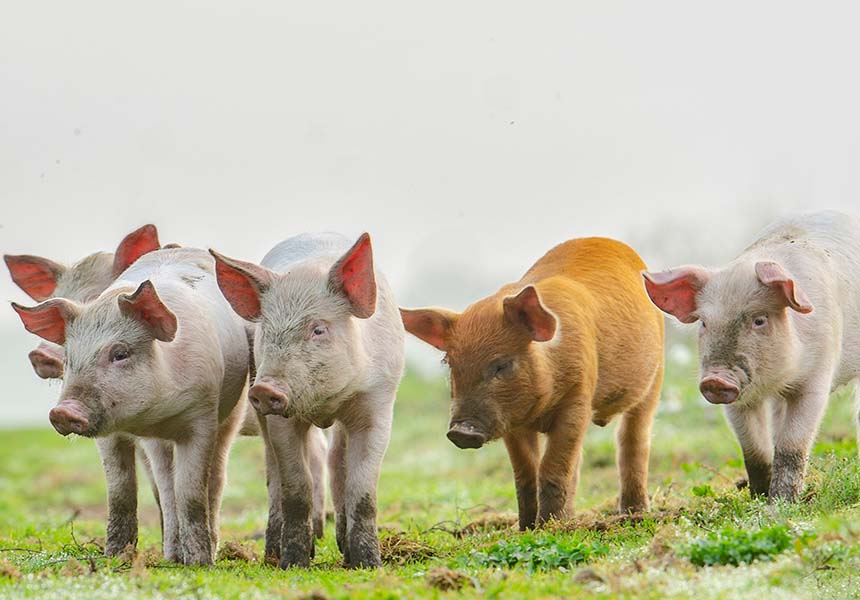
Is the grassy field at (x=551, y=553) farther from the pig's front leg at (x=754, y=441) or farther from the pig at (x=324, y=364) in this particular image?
the pig at (x=324, y=364)

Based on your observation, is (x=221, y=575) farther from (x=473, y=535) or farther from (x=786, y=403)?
(x=786, y=403)

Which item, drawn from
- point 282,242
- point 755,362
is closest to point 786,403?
point 755,362

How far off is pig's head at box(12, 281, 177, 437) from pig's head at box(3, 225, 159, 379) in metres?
2.01

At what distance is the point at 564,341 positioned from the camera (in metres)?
9.26

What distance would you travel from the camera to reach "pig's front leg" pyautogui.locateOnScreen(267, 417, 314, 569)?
8.65 metres

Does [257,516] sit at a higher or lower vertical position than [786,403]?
lower

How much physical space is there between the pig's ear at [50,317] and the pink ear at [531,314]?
301 cm

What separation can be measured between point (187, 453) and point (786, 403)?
4.35 m

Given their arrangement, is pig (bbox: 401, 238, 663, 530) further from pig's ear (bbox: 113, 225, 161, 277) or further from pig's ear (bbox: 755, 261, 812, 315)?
pig's ear (bbox: 113, 225, 161, 277)

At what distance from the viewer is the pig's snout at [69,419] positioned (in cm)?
792

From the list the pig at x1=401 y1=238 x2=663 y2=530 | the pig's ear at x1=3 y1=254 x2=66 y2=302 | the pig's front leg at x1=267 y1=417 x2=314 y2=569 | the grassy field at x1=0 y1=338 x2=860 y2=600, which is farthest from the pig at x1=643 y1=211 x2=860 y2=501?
the pig's ear at x1=3 y1=254 x2=66 y2=302

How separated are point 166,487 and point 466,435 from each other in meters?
2.42

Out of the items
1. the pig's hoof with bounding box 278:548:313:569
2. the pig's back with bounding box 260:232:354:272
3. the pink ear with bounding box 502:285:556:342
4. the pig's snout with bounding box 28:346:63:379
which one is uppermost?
the pig's back with bounding box 260:232:354:272

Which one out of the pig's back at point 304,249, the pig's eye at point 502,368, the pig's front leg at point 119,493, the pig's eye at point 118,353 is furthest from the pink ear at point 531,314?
the pig's front leg at point 119,493
